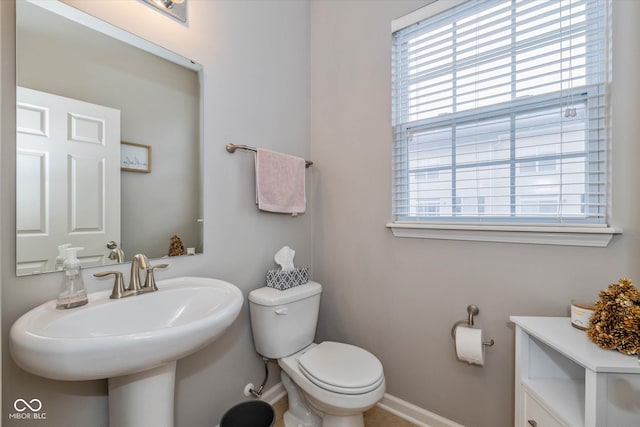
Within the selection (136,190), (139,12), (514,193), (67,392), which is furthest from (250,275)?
(514,193)

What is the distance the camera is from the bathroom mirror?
86 cm

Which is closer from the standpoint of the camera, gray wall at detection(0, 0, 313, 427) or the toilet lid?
gray wall at detection(0, 0, 313, 427)

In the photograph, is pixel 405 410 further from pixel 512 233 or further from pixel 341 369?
pixel 512 233

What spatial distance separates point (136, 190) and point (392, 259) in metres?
1.31

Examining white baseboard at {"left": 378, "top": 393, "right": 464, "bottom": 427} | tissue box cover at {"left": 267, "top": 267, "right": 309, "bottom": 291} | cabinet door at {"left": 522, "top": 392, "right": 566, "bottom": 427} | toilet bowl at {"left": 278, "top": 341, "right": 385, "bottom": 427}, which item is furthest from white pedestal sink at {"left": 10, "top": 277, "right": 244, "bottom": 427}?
white baseboard at {"left": 378, "top": 393, "right": 464, "bottom": 427}

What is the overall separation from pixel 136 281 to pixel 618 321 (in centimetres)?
159

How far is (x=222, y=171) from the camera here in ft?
4.49

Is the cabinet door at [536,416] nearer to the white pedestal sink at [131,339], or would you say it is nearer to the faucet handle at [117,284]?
the white pedestal sink at [131,339]

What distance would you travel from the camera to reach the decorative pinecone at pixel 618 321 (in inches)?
31.0

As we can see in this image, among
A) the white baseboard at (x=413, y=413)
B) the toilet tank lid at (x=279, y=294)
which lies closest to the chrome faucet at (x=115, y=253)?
the toilet tank lid at (x=279, y=294)

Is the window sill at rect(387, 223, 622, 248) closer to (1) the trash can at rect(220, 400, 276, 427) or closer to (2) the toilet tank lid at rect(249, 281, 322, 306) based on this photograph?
(2) the toilet tank lid at rect(249, 281, 322, 306)

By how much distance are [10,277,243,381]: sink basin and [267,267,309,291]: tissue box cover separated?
1.33ft

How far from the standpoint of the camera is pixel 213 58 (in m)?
1.33

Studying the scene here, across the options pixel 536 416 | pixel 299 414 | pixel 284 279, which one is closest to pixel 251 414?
pixel 299 414
